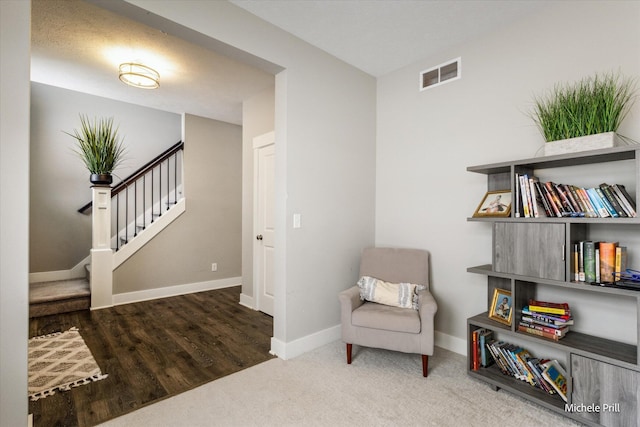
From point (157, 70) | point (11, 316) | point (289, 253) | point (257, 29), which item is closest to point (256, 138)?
point (157, 70)

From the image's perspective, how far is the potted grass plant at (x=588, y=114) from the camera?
187 cm

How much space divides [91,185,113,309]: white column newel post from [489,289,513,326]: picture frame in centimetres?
456

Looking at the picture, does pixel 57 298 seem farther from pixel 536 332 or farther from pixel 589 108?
pixel 589 108

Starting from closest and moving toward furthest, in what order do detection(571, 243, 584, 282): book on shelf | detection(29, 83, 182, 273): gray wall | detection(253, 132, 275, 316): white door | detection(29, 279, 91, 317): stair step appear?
detection(571, 243, 584, 282): book on shelf → detection(29, 279, 91, 317): stair step → detection(253, 132, 275, 316): white door → detection(29, 83, 182, 273): gray wall

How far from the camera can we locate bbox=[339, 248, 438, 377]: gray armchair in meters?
2.36

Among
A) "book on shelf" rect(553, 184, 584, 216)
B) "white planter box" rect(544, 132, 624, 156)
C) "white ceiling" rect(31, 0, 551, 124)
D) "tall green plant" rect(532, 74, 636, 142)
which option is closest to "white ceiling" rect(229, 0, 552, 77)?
"white ceiling" rect(31, 0, 551, 124)

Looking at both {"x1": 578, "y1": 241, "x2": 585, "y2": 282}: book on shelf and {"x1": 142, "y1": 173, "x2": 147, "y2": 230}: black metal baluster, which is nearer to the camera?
{"x1": 578, "y1": 241, "x2": 585, "y2": 282}: book on shelf

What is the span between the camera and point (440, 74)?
299cm

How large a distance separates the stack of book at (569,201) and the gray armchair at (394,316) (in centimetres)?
98

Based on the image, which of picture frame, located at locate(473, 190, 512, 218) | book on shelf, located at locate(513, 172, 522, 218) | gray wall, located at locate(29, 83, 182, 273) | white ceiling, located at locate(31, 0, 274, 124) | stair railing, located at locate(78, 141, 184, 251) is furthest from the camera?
stair railing, located at locate(78, 141, 184, 251)

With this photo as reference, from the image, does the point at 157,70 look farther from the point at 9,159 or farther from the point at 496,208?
the point at 496,208

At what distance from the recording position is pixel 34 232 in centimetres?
450

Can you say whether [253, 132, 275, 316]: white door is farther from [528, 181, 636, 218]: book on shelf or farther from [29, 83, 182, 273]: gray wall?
[29, 83, 182, 273]: gray wall

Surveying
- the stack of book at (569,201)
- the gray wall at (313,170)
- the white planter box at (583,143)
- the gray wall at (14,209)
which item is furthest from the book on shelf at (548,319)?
the gray wall at (14,209)
